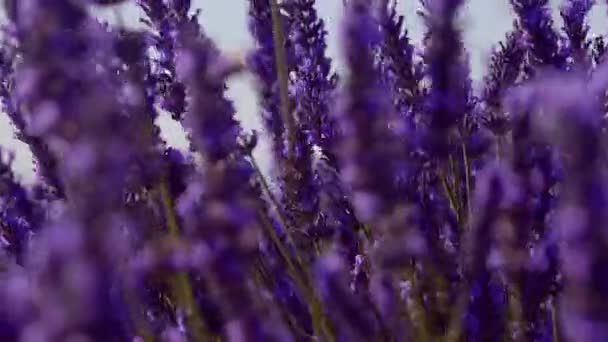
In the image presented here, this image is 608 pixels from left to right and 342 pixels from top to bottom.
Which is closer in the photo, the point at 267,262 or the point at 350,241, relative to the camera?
the point at 267,262

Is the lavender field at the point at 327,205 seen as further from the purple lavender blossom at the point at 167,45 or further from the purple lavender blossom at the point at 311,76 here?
the purple lavender blossom at the point at 167,45

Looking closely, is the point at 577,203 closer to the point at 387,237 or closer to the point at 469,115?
the point at 387,237

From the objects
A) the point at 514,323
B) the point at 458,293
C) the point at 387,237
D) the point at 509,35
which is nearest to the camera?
the point at 387,237

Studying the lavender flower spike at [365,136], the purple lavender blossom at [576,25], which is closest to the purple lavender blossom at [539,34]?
the purple lavender blossom at [576,25]

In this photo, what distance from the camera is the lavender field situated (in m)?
0.58

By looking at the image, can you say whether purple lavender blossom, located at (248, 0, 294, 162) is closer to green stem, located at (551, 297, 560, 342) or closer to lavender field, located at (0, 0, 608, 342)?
lavender field, located at (0, 0, 608, 342)

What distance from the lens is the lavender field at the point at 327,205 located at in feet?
1.90

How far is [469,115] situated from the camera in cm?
182

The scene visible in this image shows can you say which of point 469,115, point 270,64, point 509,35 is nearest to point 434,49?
point 469,115

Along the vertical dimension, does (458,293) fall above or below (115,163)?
above

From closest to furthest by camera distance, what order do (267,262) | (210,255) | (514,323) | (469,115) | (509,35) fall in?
(210,255) → (514,323) → (267,262) → (469,115) → (509,35)

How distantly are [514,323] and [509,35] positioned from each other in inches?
41.9

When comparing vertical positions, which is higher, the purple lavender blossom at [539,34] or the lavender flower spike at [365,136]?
the purple lavender blossom at [539,34]

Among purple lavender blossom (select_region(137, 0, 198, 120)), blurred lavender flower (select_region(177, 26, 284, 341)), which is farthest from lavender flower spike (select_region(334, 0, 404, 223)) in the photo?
purple lavender blossom (select_region(137, 0, 198, 120))
